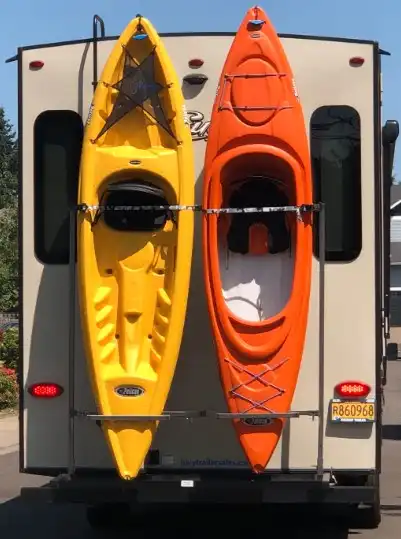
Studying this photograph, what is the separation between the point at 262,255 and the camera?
19.9 ft

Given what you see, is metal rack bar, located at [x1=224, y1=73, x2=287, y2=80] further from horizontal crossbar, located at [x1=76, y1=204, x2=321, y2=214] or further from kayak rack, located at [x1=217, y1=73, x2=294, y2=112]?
horizontal crossbar, located at [x1=76, y1=204, x2=321, y2=214]

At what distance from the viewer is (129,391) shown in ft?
18.4

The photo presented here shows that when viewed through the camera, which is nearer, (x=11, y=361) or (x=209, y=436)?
(x=209, y=436)

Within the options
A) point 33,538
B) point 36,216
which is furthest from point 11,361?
point 36,216

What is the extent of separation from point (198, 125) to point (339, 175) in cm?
97

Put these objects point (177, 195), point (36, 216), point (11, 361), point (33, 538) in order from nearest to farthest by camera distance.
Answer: point (177, 195), point (36, 216), point (33, 538), point (11, 361)

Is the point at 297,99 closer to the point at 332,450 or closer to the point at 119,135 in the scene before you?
the point at 119,135

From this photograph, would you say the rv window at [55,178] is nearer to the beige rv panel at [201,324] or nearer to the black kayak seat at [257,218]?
the beige rv panel at [201,324]

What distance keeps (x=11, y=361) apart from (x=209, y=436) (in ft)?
38.8

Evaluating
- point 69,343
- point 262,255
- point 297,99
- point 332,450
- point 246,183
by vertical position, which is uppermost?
point 297,99

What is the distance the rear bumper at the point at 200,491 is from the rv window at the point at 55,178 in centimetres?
146

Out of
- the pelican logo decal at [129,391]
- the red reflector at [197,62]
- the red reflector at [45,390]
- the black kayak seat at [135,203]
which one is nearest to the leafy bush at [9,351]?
the red reflector at [45,390]

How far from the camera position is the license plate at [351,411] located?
5941mm

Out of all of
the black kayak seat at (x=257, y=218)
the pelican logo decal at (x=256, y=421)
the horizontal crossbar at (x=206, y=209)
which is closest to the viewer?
the pelican logo decal at (x=256, y=421)
